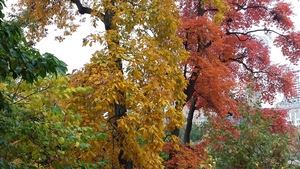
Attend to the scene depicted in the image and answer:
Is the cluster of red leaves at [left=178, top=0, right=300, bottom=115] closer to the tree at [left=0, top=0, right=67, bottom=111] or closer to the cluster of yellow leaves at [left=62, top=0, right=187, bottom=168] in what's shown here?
the cluster of yellow leaves at [left=62, top=0, right=187, bottom=168]

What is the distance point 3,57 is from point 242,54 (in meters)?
7.13

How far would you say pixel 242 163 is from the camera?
5.79 meters

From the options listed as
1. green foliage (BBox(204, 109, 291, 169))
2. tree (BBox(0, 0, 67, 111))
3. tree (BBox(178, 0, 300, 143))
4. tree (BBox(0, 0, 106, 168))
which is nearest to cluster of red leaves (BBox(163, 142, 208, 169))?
green foliage (BBox(204, 109, 291, 169))

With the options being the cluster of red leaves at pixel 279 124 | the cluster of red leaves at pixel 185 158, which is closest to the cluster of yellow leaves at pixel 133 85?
the cluster of red leaves at pixel 185 158

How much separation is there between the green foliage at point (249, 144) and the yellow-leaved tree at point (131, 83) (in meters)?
1.79

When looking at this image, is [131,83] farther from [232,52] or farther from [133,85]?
[232,52]

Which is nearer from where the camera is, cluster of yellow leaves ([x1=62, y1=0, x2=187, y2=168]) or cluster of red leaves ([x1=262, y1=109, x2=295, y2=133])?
cluster of yellow leaves ([x1=62, y1=0, x2=187, y2=168])

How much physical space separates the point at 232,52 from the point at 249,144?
2680 mm

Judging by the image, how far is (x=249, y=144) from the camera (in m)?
5.59

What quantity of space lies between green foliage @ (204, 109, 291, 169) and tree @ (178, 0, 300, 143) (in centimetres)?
57

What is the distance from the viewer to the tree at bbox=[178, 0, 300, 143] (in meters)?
6.29

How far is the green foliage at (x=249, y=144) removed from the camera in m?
5.41

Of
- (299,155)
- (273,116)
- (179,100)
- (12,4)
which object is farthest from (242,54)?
(12,4)

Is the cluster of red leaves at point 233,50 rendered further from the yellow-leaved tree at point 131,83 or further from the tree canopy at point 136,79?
the yellow-leaved tree at point 131,83
